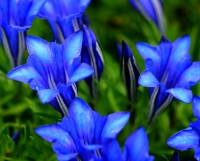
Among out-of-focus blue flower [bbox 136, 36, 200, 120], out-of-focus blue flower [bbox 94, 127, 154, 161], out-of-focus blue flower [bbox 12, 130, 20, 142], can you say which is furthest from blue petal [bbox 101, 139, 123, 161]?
out-of-focus blue flower [bbox 12, 130, 20, 142]

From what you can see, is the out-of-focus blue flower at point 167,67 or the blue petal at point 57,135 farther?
the out-of-focus blue flower at point 167,67

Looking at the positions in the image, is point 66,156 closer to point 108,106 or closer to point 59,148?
point 59,148

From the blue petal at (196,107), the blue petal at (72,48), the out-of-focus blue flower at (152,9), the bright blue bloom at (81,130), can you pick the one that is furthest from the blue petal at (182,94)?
the out-of-focus blue flower at (152,9)

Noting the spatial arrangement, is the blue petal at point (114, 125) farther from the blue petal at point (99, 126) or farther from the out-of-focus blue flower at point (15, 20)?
the out-of-focus blue flower at point (15, 20)

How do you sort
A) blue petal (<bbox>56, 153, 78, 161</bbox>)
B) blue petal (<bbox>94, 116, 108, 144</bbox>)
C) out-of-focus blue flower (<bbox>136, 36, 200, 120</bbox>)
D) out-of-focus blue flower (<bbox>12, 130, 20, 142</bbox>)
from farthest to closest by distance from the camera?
1. out-of-focus blue flower (<bbox>12, 130, 20, 142</bbox>)
2. out-of-focus blue flower (<bbox>136, 36, 200, 120</bbox>)
3. blue petal (<bbox>94, 116, 108, 144</bbox>)
4. blue petal (<bbox>56, 153, 78, 161</bbox>)

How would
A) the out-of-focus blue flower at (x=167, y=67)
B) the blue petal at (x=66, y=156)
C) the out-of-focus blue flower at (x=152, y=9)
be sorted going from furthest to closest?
1. the out-of-focus blue flower at (x=152, y=9)
2. the out-of-focus blue flower at (x=167, y=67)
3. the blue petal at (x=66, y=156)

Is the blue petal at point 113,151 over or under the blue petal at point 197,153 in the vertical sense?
over

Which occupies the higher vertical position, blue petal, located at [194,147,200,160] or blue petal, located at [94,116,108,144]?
blue petal, located at [94,116,108,144]

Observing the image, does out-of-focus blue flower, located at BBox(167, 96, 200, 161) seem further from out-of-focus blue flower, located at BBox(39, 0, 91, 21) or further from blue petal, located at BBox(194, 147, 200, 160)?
out-of-focus blue flower, located at BBox(39, 0, 91, 21)
